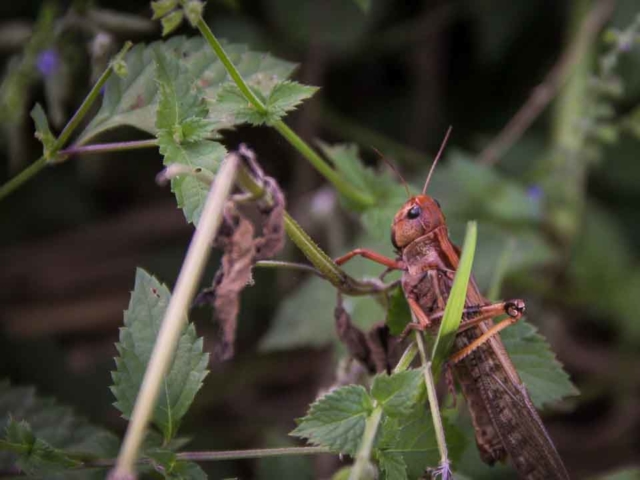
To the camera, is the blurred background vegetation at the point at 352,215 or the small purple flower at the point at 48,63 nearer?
the small purple flower at the point at 48,63

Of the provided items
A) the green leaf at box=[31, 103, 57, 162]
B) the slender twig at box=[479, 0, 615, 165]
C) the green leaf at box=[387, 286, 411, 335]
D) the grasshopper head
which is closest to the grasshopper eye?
the grasshopper head

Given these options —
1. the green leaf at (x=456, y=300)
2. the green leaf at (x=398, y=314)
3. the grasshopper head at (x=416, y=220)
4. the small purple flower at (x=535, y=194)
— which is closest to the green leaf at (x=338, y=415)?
the green leaf at (x=456, y=300)

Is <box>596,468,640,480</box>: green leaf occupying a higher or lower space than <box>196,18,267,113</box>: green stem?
lower

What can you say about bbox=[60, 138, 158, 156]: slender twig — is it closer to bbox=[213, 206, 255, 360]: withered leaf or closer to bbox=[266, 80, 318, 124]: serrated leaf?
bbox=[266, 80, 318, 124]: serrated leaf

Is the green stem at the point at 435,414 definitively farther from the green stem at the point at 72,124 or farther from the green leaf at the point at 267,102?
the green stem at the point at 72,124

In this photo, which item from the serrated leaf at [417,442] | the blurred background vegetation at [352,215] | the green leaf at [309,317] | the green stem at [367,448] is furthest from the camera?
the blurred background vegetation at [352,215]

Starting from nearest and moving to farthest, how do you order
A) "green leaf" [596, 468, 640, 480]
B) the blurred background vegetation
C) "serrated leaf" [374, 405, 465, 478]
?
"serrated leaf" [374, 405, 465, 478] < "green leaf" [596, 468, 640, 480] < the blurred background vegetation
